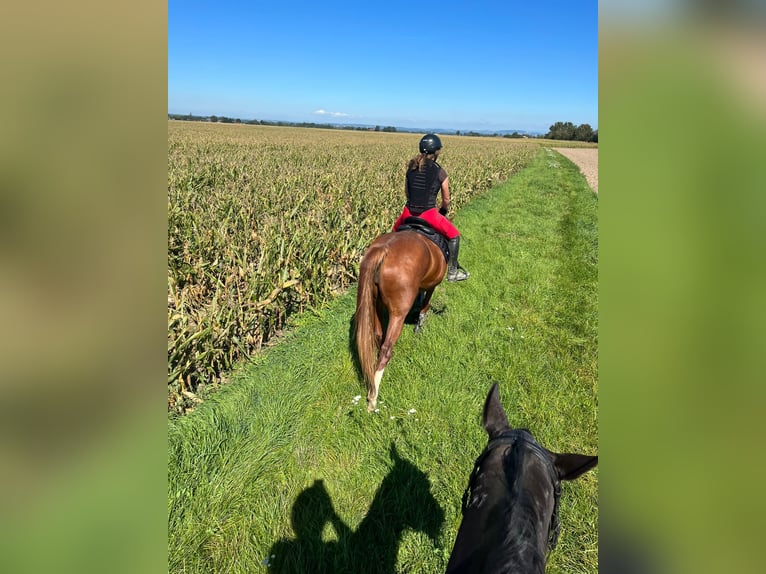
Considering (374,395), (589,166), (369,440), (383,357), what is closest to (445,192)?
(383,357)

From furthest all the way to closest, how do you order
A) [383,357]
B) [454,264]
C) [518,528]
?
[454,264] < [383,357] < [518,528]

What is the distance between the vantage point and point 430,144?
5746 millimetres

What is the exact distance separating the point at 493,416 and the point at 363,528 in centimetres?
164

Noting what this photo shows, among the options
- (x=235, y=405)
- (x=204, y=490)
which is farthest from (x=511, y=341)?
(x=204, y=490)

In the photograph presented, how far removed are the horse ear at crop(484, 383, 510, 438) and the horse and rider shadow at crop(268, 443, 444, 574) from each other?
1492mm

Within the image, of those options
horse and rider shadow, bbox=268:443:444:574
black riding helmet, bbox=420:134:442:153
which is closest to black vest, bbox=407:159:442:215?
black riding helmet, bbox=420:134:442:153

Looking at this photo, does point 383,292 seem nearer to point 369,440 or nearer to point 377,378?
point 377,378

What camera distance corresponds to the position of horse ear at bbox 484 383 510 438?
7.04 ft

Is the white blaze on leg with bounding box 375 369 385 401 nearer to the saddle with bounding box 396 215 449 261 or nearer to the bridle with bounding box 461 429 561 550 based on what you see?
the saddle with bounding box 396 215 449 261
